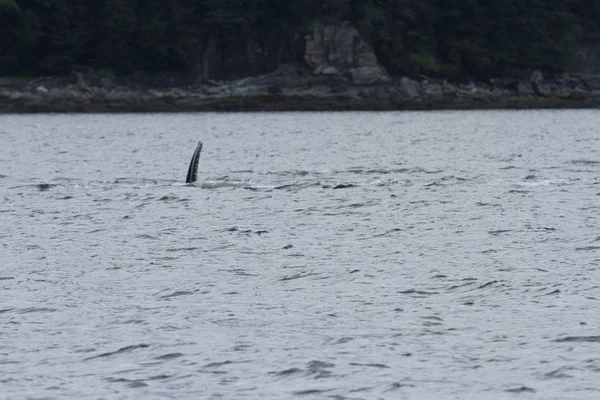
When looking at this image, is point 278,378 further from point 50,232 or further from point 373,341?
point 50,232

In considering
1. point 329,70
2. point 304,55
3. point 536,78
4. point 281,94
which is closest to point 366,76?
point 329,70

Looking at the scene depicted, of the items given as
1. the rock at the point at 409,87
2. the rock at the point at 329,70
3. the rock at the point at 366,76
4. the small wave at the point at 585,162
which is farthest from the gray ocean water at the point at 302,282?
the rock at the point at 329,70

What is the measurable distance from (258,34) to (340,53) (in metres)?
7.45

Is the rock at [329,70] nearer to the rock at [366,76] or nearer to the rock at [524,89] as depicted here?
the rock at [366,76]

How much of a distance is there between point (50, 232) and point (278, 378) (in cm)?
1172

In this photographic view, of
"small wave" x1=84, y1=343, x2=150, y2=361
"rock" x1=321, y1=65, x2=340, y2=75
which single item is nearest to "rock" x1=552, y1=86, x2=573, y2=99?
"rock" x1=321, y1=65, x2=340, y2=75

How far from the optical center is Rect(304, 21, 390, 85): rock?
332 ft

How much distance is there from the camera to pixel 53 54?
332 ft

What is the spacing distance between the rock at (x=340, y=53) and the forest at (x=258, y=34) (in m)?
0.97

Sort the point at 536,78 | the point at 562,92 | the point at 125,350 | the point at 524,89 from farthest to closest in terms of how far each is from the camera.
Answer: the point at 536,78 → the point at 524,89 → the point at 562,92 → the point at 125,350

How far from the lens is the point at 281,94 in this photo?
98562 millimetres

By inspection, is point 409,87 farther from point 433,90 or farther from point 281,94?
point 281,94

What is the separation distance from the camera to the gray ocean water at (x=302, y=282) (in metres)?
12.3

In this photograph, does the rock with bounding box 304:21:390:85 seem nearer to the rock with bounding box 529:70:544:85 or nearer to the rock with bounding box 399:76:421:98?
the rock with bounding box 399:76:421:98
